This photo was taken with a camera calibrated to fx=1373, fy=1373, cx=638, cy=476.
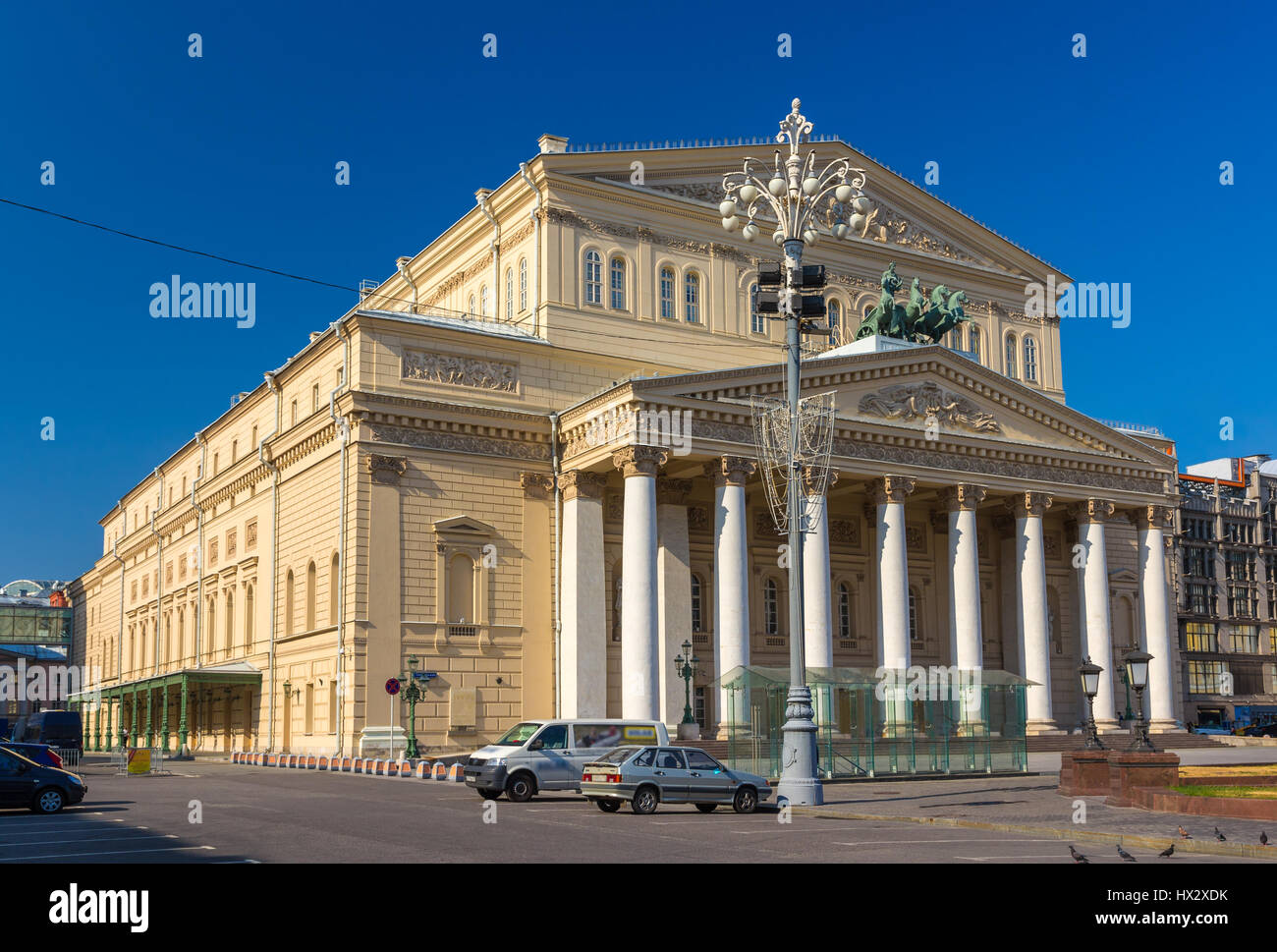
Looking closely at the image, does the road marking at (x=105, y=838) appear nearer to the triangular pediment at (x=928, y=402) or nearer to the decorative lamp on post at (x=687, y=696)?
the decorative lamp on post at (x=687, y=696)

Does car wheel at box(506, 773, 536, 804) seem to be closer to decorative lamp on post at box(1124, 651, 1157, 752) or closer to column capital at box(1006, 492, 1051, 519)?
decorative lamp on post at box(1124, 651, 1157, 752)

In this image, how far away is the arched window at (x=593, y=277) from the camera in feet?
165

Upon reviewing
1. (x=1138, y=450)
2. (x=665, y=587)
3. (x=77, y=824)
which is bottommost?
(x=77, y=824)

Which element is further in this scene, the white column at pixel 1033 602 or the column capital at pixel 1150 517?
the column capital at pixel 1150 517

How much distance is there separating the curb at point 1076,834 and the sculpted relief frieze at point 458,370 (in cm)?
2423

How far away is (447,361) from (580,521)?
7008 millimetres

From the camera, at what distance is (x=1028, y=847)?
60.3 feet

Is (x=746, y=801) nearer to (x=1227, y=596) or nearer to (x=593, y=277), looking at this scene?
(x=593, y=277)

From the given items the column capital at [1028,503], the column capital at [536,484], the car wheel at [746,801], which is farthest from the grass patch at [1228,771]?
the column capital at [536,484]

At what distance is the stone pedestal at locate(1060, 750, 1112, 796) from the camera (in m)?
29.2

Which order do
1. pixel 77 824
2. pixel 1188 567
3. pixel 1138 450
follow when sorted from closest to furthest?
pixel 77 824 < pixel 1138 450 < pixel 1188 567

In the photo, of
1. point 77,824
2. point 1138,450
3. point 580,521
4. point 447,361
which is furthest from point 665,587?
point 77,824
